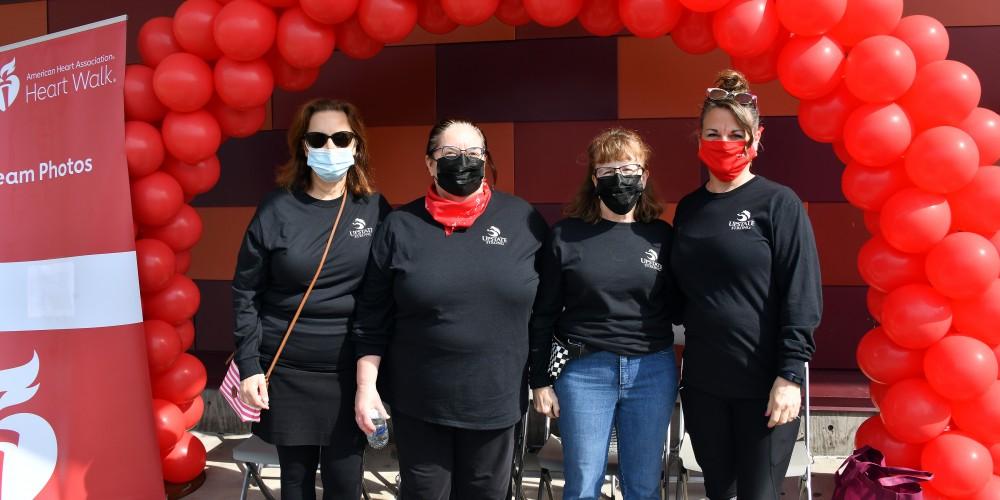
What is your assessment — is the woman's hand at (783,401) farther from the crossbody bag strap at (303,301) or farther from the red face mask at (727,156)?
the crossbody bag strap at (303,301)

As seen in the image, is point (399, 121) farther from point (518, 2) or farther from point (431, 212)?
point (431, 212)

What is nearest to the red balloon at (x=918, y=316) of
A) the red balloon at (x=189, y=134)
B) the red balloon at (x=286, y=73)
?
the red balloon at (x=286, y=73)

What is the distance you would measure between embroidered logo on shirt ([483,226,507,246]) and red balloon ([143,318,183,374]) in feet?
6.21

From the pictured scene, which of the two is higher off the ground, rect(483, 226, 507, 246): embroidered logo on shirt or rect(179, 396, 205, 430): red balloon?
rect(483, 226, 507, 246): embroidered logo on shirt

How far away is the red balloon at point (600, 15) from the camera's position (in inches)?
122

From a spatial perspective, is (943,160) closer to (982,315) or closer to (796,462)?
(982,315)

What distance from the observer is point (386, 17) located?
10.0 ft

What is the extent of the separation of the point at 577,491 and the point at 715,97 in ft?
4.62

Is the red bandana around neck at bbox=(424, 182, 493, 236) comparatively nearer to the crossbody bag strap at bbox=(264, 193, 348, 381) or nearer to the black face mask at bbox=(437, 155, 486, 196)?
the black face mask at bbox=(437, 155, 486, 196)

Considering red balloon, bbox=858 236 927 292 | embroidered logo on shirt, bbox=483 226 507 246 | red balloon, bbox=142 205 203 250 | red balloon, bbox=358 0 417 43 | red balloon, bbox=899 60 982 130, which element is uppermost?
red balloon, bbox=358 0 417 43

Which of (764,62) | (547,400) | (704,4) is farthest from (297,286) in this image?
(764,62)

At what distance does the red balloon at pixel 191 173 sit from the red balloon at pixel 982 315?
328 centimetres

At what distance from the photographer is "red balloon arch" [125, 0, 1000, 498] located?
274 cm

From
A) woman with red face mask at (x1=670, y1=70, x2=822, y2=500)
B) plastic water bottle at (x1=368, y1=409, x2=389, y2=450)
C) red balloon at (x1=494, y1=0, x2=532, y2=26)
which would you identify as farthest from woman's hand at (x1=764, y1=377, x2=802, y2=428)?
red balloon at (x1=494, y1=0, x2=532, y2=26)
